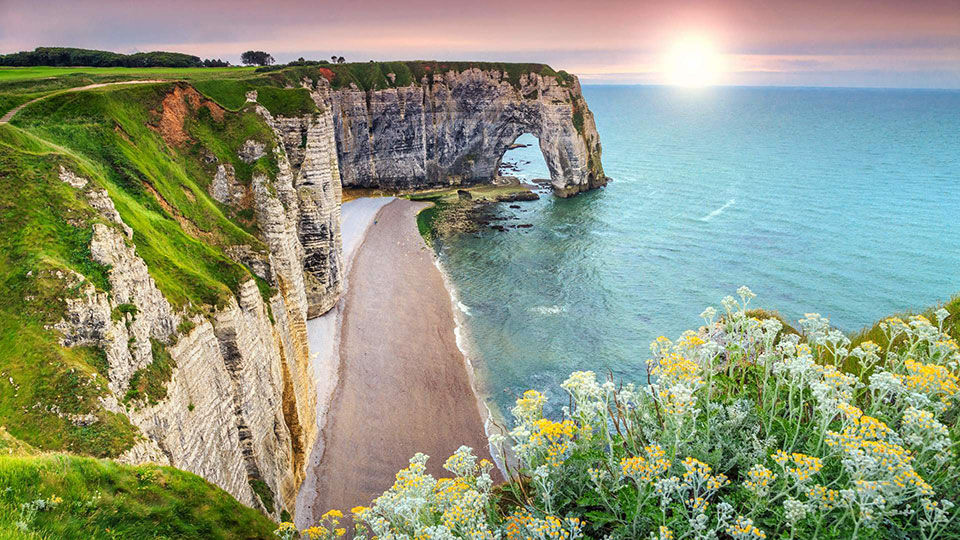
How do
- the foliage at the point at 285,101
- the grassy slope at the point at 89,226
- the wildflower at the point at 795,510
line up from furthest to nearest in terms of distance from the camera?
the foliage at the point at 285,101, the grassy slope at the point at 89,226, the wildflower at the point at 795,510

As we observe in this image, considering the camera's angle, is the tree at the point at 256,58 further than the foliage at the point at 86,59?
Yes

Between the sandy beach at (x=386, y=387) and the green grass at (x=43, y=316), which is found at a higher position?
the green grass at (x=43, y=316)

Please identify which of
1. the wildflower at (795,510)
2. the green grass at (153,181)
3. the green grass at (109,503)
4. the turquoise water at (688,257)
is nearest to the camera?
the wildflower at (795,510)

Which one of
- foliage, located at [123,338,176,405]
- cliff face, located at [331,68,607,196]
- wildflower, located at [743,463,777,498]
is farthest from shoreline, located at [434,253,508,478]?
cliff face, located at [331,68,607,196]

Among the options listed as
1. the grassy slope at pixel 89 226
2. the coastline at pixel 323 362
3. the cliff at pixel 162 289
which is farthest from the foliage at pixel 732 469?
the coastline at pixel 323 362

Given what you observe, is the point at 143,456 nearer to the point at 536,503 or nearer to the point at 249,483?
the point at 249,483

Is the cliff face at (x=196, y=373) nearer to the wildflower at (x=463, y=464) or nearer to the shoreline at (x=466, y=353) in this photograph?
the wildflower at (x=463, y=464)
